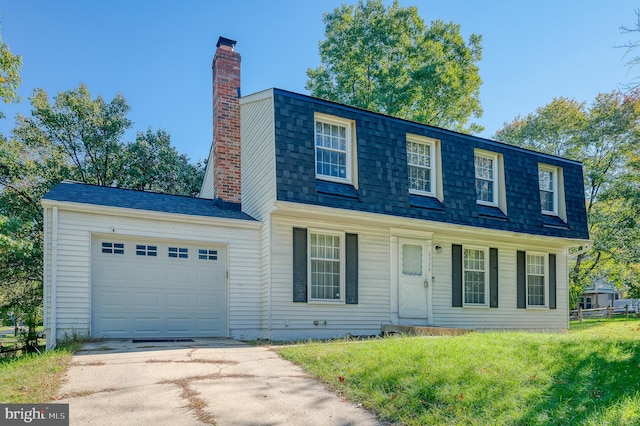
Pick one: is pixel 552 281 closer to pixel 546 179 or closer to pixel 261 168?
pixel 546 179

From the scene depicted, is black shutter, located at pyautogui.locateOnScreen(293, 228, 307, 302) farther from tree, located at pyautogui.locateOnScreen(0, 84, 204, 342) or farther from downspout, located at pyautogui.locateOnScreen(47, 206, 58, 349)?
tree, located at pyautogui.locateOnScreen(0, 84, 204, 342)

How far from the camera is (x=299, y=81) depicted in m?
25.9

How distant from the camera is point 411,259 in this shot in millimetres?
11930

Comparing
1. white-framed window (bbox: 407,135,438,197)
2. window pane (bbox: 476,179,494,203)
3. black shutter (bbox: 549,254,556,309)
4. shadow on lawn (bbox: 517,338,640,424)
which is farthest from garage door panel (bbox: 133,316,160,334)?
black shutter (bbox: 549,254,556,309)

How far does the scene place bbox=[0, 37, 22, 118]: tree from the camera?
38.5 ft

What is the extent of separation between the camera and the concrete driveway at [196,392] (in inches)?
Result: 170

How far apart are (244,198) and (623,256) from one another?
21677mm

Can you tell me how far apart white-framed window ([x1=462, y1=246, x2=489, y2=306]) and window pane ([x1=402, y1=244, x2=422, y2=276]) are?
1.51 m

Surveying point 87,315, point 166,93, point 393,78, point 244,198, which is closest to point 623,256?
point 393,78

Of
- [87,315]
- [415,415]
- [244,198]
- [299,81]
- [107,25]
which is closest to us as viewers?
[415,415]

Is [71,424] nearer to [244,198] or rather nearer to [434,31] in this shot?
[244,198]

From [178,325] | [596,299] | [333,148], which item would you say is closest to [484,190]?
[333,148]

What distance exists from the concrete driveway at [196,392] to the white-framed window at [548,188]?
1067 centimetres

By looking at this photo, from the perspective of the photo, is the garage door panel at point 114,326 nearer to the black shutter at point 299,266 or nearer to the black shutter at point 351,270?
the black shutter at point 299,266
